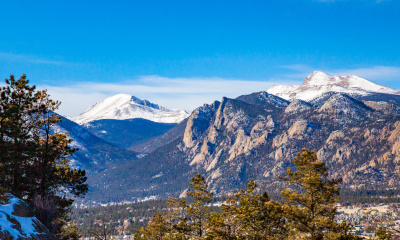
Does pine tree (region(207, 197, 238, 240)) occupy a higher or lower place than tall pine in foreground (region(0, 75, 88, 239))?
lower

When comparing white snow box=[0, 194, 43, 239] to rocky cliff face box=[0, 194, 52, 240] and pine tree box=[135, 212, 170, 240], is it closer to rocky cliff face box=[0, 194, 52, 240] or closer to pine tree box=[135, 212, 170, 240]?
rocky cliff face box=[0, 194, 52, 240]

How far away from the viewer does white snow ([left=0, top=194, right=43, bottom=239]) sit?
32.7 m

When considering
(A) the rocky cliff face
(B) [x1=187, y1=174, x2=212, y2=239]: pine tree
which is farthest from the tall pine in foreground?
(B) [x1=187, y1=174, x2=212, y2=239]: pine tree

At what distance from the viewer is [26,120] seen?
4934 cm

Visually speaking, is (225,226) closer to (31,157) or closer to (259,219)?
(259,219)

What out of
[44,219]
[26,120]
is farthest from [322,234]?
[26,120]

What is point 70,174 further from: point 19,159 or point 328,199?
point 328,199

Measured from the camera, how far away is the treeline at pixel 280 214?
42250 mm

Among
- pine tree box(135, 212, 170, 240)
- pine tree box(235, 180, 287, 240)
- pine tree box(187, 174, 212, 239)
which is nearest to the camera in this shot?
pine tree box(235, 180, 287, 240)

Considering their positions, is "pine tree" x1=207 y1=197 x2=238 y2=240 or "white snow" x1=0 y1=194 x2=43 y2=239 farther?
"pine tree" x1=207 y1=197 x2=238 y2=240

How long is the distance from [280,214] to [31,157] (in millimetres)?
33635

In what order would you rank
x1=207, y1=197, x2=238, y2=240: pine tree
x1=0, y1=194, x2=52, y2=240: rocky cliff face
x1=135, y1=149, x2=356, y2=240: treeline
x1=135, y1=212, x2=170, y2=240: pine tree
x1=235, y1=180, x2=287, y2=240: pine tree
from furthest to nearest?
x1=135, y1=212, x2=170, y2=240: pine tree → x1=207, y1=197, x2=238, y2=240: pine tree → x1=235, y1=180, x2=287, y2=240: pine tree → x1=135, y1=149, x2=356, y2=240: treeline → x1=0, y1=194, x2=52, y2=240: rocky cliff face

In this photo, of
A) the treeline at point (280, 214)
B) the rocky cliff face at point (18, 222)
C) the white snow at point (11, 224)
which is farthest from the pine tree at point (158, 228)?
the white snow at point (11, 224)

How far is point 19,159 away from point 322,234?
3752cm
